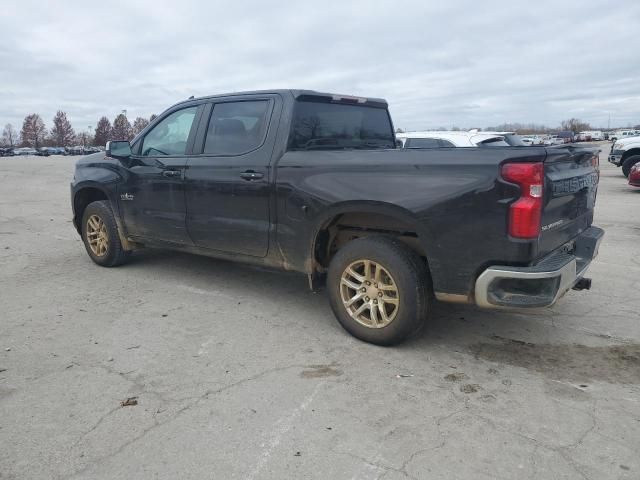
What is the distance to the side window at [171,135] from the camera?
5.21 metres

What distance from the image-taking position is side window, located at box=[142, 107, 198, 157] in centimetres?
521

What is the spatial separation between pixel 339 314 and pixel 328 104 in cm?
195

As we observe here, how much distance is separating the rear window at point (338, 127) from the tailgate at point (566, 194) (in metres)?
1.97

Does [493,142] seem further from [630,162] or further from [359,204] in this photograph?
[630,162]

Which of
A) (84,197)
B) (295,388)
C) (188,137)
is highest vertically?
(188,137)

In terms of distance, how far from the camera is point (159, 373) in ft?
11.6

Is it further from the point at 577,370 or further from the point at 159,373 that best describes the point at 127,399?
the point at 577,370

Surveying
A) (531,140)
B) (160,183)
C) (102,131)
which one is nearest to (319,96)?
(160,183)

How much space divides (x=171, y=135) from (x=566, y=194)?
3.72 metres

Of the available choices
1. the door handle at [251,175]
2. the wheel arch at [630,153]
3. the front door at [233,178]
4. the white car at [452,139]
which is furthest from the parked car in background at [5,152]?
the door handle at [251,175]

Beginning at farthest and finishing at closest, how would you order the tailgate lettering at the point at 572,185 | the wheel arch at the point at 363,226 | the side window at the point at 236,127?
the side window at the point at 236,127 → the wheel arch at the point at 363,226 → the tailgate lettering at the point at 572,185

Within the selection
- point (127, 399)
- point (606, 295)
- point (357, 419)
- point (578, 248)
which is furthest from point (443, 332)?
point (127, 399)

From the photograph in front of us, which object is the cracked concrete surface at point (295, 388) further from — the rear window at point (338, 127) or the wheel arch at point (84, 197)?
the rear window at point (338, 127)

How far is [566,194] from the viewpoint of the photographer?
3617 mm
